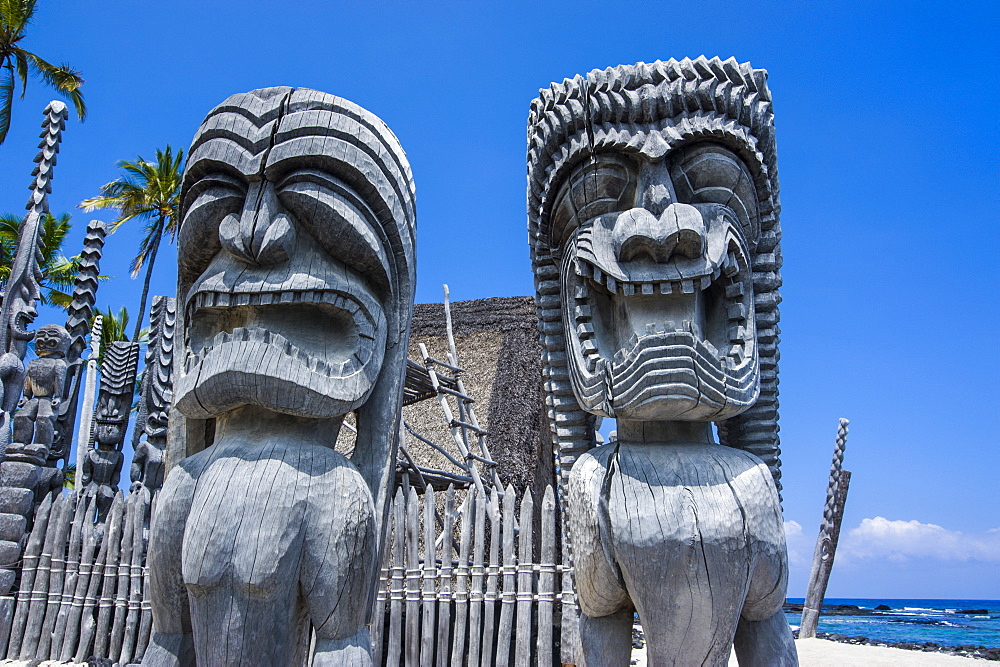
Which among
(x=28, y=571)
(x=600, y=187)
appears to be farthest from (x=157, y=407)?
(x=600, y=187)

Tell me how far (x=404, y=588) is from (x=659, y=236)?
4791 millimetres

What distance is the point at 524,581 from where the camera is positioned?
599 centimetres

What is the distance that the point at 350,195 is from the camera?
9.06 feet

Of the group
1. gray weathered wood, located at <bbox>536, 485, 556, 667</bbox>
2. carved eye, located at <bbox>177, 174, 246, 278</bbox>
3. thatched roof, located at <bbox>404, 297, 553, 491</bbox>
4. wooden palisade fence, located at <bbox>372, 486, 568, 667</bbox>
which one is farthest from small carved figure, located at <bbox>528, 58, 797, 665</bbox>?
thatched roof, located at <bbox>404, 297, 553, 491</bbox>

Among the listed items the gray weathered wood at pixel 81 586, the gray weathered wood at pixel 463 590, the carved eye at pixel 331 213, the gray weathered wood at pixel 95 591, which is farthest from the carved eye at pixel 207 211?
the gray weathered wood at pixel 81 586

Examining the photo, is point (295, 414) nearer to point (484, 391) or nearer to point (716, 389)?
point (716, 389)

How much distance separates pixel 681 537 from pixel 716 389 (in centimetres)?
53

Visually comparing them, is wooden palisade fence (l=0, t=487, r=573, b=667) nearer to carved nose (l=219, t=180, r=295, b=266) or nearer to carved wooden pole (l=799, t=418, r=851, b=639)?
carved nose (l=219, t=180, r=295, b=266)

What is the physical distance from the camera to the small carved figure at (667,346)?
2.44 meters

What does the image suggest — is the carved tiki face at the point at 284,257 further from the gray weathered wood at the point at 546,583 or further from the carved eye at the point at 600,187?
the gray weathered wood at the point at 546,583

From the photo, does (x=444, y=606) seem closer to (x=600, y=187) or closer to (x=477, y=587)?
(x=477, y=587)

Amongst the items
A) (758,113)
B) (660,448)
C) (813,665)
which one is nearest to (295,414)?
(660,448)

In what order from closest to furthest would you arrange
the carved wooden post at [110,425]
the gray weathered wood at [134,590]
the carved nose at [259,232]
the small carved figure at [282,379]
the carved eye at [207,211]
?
1. the small carved figure at [282,379]
2. the carved nose at [259,232]
3. the carved eye at [207,211]
4. the gray weathered wood at [134,590]
5. the carved wooden post at [110,425]

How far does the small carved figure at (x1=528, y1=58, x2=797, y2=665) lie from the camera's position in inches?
96.1
